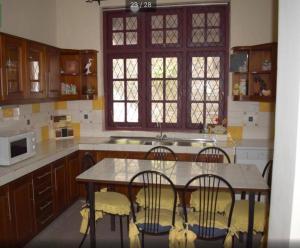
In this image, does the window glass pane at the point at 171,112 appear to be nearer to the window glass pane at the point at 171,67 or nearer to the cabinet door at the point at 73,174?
the window glass pane at the point at 171,67

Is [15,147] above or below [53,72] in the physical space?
below

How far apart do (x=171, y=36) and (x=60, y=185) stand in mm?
2563

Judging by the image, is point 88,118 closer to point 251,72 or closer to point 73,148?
point 73,148

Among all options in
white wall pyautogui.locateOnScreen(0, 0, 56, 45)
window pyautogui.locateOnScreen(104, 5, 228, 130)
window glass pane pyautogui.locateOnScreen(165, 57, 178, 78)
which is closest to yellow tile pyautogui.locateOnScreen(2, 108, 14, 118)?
white wall pyautogui.locateOnScreen(0, 0, 56, 45)

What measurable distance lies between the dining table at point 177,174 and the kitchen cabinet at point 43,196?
0.63 m

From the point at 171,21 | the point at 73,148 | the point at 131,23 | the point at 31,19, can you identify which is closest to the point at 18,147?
the point at 73,148

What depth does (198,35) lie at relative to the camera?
14.1 ft

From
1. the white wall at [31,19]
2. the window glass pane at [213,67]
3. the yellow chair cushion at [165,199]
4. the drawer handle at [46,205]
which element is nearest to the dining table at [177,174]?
the yellow chair cushion at [165,199]

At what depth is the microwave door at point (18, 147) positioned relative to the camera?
286 centimetres

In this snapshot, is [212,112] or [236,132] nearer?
[236,132]

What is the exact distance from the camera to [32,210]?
118 inches

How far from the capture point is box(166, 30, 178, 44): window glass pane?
435 centimetres

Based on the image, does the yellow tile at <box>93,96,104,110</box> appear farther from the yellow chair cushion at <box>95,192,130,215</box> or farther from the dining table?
the yellow chair cushion at <box>95,192,130,215</box>

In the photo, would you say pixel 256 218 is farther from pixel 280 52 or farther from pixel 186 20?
pixel 186 20
